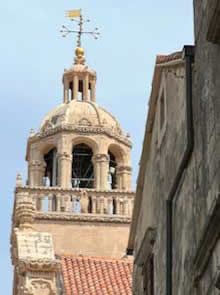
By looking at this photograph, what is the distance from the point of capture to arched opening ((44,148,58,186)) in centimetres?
4262

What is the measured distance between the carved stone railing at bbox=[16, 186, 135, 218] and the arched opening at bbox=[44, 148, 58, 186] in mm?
1328

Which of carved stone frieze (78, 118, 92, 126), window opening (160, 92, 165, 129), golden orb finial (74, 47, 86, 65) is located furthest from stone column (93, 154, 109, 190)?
window opening (160, 92, 165, 129)

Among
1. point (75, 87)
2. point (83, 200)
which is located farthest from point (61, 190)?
point (75, 87)

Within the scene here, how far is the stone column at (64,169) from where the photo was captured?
41188mm

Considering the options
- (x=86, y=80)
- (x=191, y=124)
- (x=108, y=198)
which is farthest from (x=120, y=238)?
(x=191, y=124)

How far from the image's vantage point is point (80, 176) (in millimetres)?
43750

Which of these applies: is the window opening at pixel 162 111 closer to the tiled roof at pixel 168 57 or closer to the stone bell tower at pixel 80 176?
the tiled roof at pixel 168 57

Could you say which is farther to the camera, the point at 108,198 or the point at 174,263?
the point at 108,198

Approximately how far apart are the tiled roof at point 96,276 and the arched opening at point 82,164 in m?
12.3

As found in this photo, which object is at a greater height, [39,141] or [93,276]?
[39,141]

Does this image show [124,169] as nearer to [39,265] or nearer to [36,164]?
[36,164]

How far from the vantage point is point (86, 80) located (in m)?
44.9

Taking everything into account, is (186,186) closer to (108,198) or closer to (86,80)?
(108,198)

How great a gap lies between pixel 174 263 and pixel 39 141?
27.1 m
